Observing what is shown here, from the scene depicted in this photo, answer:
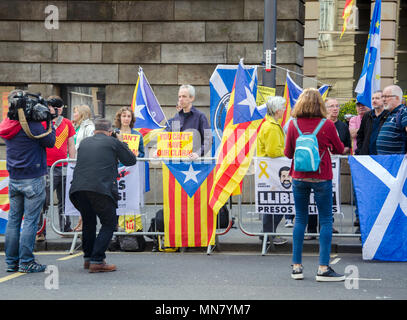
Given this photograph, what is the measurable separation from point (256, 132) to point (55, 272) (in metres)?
2.91

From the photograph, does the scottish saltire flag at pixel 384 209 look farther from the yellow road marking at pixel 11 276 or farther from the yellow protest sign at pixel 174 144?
the yellow road marking at pixel 11 276

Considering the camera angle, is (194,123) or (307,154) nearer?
(307,154)

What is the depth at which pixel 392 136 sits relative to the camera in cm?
828

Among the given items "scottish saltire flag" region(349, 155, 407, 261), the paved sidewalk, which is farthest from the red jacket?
the paved sidewalk

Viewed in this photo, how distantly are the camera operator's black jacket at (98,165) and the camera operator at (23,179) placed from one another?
0.41 metres

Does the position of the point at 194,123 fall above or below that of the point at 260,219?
above

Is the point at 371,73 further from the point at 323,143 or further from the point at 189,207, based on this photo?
the point at 323,143

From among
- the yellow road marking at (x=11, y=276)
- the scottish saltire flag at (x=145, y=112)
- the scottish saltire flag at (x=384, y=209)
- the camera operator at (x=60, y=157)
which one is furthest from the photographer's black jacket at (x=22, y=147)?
the scottish saltire flag at (x=145, y=112)

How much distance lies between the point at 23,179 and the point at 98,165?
0.81 metres

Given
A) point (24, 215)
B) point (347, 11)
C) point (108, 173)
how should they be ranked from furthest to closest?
point (347, 11)
point (24, 215)
point (108, 173)

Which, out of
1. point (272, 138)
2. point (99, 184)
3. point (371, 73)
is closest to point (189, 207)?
point (272, 138)

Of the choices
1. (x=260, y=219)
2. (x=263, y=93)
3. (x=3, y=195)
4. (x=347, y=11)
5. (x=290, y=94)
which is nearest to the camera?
(x=260, y=219)
